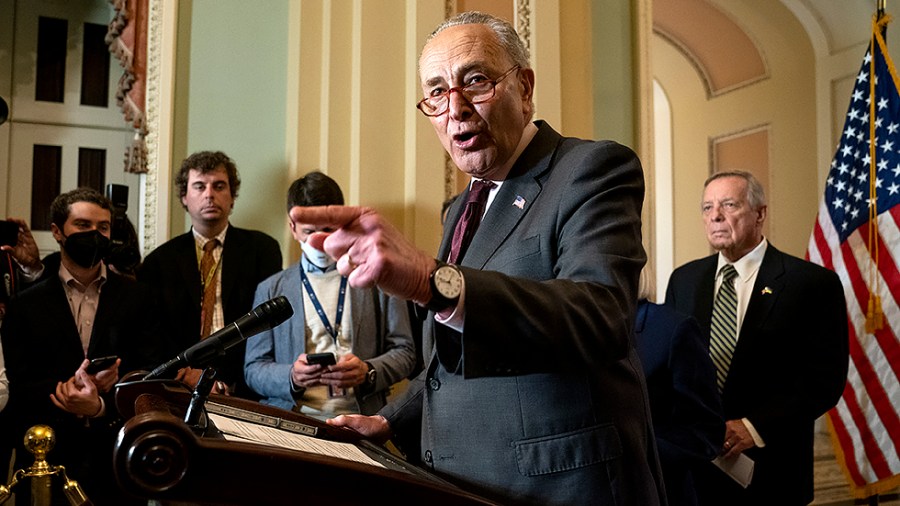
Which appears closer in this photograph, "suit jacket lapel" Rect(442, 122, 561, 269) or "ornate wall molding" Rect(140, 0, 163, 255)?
"suit jacket lapel" Rect(442, 122, 561, 269)

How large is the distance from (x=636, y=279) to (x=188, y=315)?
8.82 feet

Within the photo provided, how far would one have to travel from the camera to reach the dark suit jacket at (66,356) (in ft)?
10.4

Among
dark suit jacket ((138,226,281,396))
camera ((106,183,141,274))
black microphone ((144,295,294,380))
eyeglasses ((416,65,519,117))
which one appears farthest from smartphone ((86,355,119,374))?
eyeglasses ((416,65,519,117))

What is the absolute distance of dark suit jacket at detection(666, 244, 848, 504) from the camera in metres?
3.46

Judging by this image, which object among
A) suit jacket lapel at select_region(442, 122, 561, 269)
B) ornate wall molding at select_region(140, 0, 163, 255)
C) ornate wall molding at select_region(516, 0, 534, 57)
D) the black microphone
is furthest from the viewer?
ornate wall molding at select_region(516, 0, 534, 57)

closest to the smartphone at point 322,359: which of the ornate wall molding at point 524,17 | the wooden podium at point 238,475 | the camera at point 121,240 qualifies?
the camera at point 121,240

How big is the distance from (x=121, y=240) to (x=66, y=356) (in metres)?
0.52

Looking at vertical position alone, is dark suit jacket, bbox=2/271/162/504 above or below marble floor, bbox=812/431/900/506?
above

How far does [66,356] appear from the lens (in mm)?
3293

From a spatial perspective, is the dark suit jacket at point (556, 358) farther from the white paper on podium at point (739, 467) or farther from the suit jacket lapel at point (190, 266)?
the suit jacket lapel at point (190, 266)

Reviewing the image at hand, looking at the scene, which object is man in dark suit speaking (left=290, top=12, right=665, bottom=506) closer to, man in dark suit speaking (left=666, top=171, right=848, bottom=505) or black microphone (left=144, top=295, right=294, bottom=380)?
black microphone (left=144, top=295, right=294, bottom=380)

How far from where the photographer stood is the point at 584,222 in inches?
54.3

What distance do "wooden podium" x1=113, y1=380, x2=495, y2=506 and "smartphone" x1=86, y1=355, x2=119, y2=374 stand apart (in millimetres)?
2175

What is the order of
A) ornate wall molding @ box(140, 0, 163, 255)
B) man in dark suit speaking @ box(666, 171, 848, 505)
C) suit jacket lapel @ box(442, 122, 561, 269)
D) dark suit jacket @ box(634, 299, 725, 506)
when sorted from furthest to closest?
ornate wall molding @ box(140, 0, 163, 255), man in dark suit speaking @ box(666, 171, 848, 505), dark suit jacket @ box(634, 299, 725, 506), suit jacket lapel @ box(442, 122, 561, 269)
